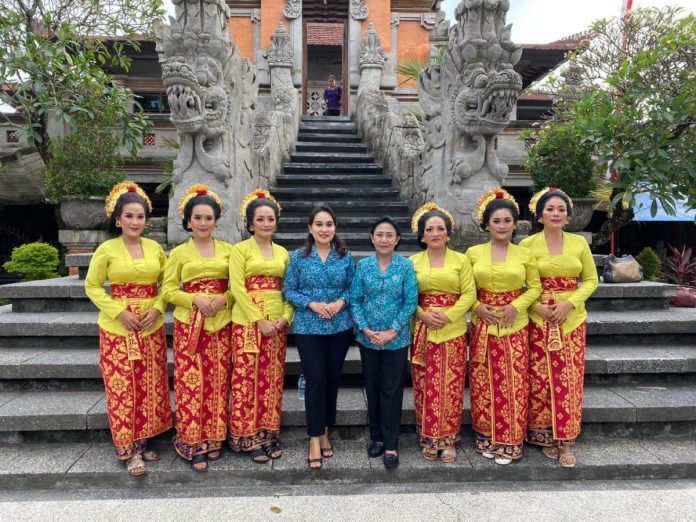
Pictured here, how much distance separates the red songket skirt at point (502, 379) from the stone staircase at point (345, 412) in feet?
0.68

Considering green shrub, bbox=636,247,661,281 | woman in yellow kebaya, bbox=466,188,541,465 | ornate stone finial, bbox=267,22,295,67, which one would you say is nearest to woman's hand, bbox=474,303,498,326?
woman in yellow kebaya, bbox=466,188,541,465

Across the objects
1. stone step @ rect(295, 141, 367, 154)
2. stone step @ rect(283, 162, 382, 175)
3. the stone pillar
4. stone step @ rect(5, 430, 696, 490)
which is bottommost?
stone step @ rect(5, 430, 696, 490)

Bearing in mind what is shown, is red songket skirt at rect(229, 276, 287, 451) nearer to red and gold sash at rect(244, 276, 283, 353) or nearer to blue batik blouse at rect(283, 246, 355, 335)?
red and gold sash at rect(244, 276, 283, 353)

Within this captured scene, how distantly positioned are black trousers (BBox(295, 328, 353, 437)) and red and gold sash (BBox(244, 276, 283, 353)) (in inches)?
9.6

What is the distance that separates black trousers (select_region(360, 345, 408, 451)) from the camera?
270cm

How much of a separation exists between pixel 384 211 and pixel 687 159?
330 centimetres

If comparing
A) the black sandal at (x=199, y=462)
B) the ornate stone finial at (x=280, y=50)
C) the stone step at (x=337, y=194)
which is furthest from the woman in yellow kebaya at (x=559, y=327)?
the ornate stone finial at (x=280, y=50)

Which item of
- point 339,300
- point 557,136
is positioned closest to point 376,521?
point 339,300

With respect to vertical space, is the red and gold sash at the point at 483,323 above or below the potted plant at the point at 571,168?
below

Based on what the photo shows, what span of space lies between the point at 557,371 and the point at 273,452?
180 centimetres

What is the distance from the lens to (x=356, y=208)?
243 inches

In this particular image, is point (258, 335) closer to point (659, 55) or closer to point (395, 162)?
point (395, 162)

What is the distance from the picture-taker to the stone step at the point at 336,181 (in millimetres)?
6652

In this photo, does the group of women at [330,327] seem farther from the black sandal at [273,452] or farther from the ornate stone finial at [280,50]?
the ornate stone finial at [280,50]
